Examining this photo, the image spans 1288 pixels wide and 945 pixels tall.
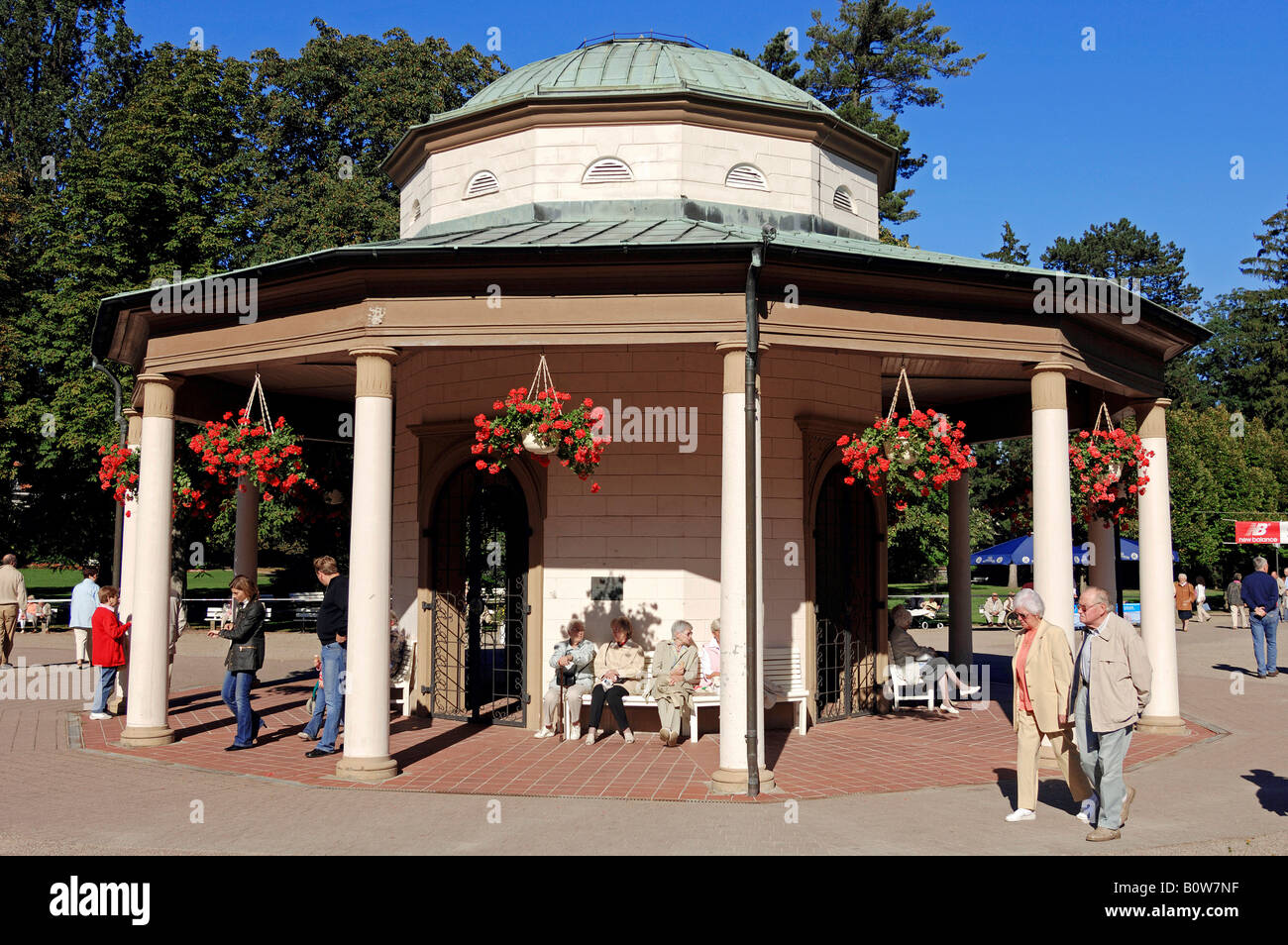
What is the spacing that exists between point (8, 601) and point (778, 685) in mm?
13618

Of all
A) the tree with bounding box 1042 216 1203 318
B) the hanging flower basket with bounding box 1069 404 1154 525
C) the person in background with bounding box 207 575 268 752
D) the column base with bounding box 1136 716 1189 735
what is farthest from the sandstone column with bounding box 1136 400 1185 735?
the tree with bounding box 1042 216 1203 318

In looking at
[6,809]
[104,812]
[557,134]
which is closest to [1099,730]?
[104,812]

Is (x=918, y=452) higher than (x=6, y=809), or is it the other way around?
(x=918, y=452)

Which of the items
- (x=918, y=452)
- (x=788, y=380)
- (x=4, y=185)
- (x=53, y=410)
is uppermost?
(x=4, y=185)

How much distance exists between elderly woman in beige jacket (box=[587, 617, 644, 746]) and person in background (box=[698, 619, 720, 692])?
2.29ft

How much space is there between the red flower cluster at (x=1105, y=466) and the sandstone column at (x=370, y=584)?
7265mm

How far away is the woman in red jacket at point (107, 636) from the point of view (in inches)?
481

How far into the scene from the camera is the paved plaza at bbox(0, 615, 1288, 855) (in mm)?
7051

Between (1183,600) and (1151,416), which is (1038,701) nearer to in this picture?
(1151,416)

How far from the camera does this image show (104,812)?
7863mm

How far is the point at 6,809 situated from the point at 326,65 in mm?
32380

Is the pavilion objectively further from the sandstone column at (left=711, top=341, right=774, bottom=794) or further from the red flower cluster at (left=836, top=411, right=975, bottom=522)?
the red flower cluster at (left=836, top=411, right=975, bottom=522)

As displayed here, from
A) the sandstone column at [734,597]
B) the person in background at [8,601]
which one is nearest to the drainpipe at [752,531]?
the sandstone column at [734,597]
